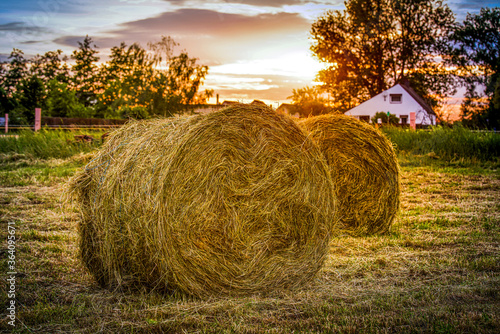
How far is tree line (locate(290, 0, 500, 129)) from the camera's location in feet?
147

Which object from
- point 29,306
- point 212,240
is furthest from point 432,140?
point 29,306

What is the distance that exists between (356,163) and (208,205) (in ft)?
11.2

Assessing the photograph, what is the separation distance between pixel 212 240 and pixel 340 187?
320cm

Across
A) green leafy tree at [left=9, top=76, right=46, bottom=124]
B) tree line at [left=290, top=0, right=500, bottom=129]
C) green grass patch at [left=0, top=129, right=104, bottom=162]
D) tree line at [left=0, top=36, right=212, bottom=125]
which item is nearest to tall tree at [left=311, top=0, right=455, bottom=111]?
tree line at [left=290, top=0, right=500, bottom=129]

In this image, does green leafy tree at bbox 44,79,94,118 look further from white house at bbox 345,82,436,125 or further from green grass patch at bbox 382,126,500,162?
green grass patch at bbox 382,126,500,162

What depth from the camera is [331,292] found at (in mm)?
4105

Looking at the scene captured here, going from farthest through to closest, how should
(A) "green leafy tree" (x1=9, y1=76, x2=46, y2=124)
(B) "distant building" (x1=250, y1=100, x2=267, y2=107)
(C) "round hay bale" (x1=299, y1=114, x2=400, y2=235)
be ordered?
(A) "green leafy tree" (x1=9, y1=76, x2=46, y2=124)
(C) "round hay bale" (x1=299, y1=114, x2=400, y2=235)
(B) "distant building" (x1=250, y1=100, x2=267, y2=107)

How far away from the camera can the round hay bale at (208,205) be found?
3988 mm

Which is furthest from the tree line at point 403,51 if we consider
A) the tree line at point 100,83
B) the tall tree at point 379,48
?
the tree line at point 100,83

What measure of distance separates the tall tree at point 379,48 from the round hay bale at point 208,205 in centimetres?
4316

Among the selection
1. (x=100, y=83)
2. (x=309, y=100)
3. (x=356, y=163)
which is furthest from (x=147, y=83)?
(x=356, y=163)

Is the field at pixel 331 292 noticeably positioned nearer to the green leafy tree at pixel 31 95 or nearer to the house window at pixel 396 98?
the green leafy tree at pixel 31 95

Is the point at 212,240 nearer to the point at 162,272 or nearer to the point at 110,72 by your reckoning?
the point at 162,272

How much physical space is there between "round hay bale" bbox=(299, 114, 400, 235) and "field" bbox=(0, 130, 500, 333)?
1.99 feet
